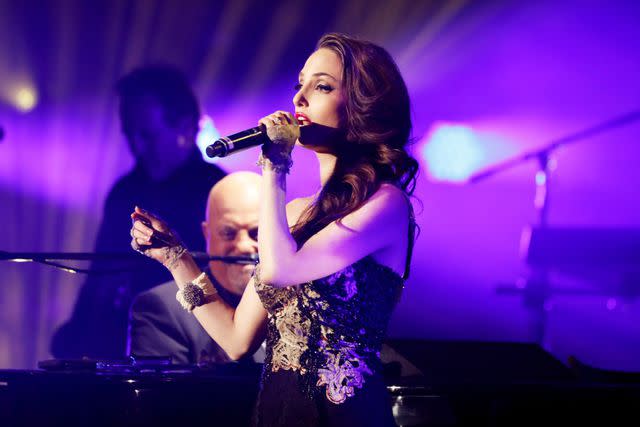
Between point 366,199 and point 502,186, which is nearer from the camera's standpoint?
point 366,199

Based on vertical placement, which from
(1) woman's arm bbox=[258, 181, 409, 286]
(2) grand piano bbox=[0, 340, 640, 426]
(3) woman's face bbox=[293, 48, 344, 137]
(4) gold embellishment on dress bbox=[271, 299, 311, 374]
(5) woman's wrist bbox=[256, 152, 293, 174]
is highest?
(3) woman's face bbox=[293, 48, 344, 137]

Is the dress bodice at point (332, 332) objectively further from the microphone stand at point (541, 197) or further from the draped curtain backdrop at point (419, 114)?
the microphone stand at point (541, 197)

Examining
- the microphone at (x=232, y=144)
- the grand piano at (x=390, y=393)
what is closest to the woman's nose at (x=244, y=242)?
the grand piano at (x=390, y=393)

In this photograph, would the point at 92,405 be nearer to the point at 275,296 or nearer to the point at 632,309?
the point at 275,296

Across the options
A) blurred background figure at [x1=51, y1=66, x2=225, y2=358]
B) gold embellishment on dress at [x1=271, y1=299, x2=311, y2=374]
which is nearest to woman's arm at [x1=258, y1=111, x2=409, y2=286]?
gold embellishment on dress at [x1=271, y1=299, x2=311, y2=374]

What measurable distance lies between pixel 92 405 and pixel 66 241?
2.07m

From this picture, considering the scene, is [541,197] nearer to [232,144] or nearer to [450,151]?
[450,151]

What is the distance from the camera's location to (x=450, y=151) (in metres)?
4.30

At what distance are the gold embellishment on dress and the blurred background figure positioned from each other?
6.77 feet

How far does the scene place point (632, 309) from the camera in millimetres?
4355

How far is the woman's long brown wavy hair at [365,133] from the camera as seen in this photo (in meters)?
1.88

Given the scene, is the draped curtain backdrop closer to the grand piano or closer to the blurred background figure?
the blurred background figure

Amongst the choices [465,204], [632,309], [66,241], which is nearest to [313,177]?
[465,204]

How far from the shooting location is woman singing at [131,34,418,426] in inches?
68.2
